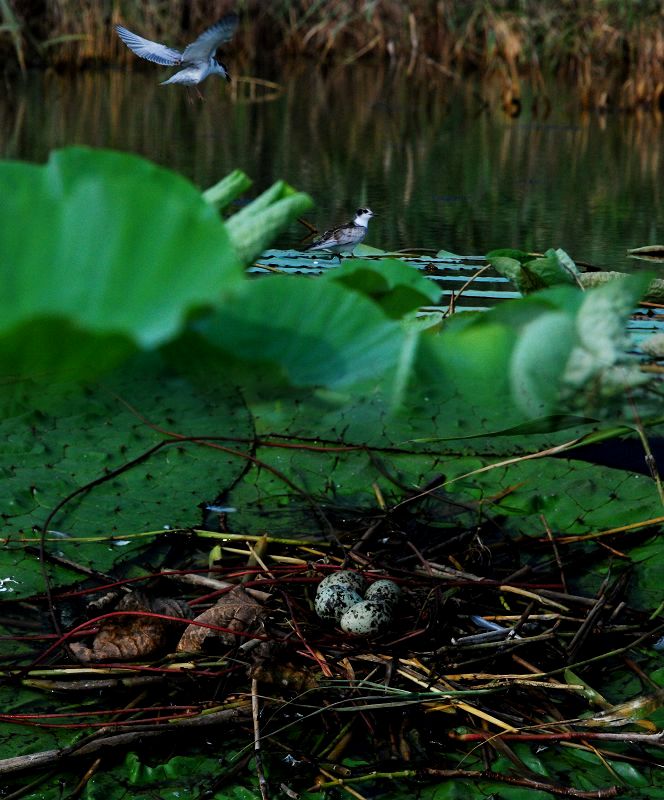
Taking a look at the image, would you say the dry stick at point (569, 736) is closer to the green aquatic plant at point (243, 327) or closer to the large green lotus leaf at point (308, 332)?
the green aquatic plant at point (243, 327)

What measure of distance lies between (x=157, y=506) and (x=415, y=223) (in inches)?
27.3

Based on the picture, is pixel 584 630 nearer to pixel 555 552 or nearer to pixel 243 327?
pixel 555 552

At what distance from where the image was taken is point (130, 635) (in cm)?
85

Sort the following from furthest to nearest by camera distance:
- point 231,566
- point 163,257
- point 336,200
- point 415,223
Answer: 1. point 336,200
2. point 415,223
3. point 231,566
4. point 163,257

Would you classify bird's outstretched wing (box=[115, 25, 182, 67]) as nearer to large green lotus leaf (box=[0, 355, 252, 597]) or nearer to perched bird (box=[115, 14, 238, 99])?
perched bird (box=[115, 14, 238, 99])

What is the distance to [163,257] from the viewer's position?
302mm

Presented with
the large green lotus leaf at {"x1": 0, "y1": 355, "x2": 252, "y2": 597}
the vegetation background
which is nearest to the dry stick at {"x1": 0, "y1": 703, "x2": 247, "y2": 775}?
the large green lotus leaf at {"x1": 0, "y1": 355, "x2": 252, "y2": 597}

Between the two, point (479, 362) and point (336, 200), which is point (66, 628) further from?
point (336, 200)

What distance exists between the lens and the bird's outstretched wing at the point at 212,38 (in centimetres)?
90

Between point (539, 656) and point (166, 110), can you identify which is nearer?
point (539, 656)

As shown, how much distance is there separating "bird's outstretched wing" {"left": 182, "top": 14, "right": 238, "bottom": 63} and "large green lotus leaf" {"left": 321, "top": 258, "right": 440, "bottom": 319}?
531 mm

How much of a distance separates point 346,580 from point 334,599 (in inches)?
0.8

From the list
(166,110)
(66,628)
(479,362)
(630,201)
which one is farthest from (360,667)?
(166,110)

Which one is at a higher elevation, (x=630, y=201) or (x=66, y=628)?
(x=630, y=201)
